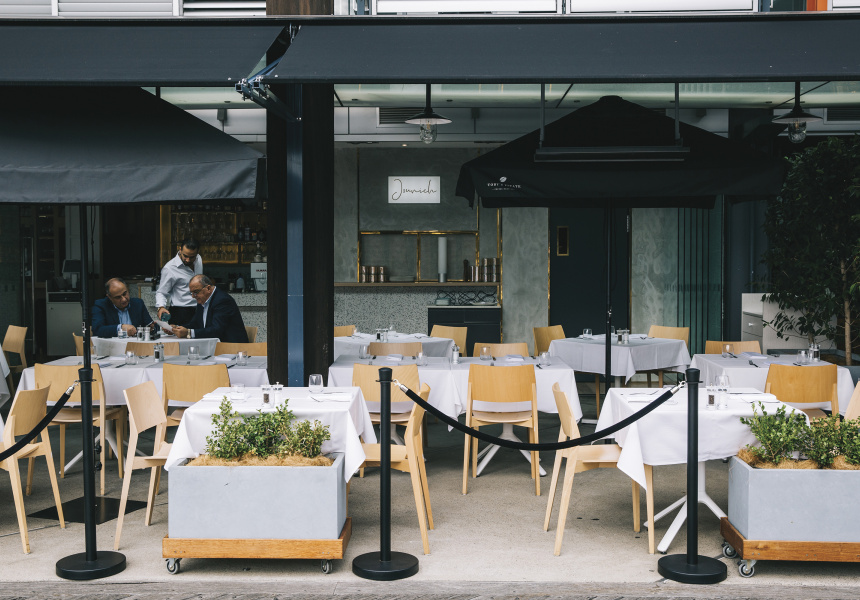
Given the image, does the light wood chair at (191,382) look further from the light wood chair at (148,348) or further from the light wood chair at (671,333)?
the light wood chair at (671,333)

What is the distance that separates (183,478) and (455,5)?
14.2 ft

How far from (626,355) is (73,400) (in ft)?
16.2

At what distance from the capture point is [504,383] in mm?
6348

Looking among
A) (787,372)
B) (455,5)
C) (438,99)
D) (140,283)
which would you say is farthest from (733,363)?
(140,283)

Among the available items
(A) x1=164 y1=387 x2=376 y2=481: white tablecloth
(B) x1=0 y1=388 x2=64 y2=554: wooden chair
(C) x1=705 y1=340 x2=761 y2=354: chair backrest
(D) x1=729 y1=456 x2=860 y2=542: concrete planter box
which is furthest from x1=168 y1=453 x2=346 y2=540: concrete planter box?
(C) x1=705 y1=340 x2=761 y2=354: chair backrest

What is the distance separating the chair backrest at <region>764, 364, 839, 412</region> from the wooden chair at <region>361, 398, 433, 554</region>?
9.21ft

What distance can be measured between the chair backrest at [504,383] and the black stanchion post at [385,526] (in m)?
1.93

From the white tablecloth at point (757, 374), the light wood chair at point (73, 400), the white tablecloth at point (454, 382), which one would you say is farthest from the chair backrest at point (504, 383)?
the light wood chair at point (73, 400)

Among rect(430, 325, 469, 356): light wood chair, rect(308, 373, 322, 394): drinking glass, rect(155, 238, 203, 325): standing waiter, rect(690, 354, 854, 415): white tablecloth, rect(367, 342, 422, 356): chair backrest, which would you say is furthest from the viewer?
rect(155, 238, 203, 325): standing waiter

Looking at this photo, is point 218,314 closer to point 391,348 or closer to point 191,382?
point 391,348

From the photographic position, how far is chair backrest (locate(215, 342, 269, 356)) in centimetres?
750

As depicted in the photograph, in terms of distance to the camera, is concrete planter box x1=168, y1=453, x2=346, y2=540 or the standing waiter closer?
concrete planter box x1=168, y1=453, x2=346, y2=540

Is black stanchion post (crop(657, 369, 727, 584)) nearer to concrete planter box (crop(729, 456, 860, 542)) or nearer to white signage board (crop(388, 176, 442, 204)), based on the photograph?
concrete planter box (crop(729, 456, 860, 542))

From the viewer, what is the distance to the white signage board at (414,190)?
12.0 m
